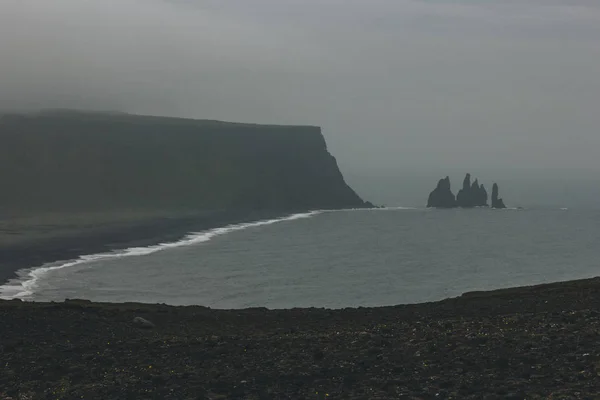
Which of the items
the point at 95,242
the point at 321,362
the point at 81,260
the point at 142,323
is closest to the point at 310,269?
the point at 81,260

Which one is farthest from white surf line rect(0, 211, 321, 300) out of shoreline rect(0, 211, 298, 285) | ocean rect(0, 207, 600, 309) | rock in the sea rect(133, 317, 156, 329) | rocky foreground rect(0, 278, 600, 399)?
rocky foreground rect(0, 278, 600, 399)

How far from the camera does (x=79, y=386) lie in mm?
22703

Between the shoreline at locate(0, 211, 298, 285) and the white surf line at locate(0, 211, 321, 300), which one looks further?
the shoreline at locate(0, 211, 298, 285)

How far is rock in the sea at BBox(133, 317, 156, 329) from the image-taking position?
3709 centimetres

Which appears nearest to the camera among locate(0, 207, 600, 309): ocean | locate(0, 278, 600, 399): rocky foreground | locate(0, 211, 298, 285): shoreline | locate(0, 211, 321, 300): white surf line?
locate(0, 278, 600, 399): rocky foreground

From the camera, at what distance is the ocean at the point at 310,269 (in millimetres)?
78812

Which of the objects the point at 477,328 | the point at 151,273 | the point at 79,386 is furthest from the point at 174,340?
the point at 151,273

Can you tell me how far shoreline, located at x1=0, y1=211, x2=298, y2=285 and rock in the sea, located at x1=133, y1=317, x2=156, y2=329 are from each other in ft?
194

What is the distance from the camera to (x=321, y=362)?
23562 mm

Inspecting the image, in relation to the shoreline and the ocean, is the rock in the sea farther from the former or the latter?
the shoreline

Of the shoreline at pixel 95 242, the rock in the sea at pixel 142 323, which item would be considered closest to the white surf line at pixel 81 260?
the shoreline at pixel 95 242

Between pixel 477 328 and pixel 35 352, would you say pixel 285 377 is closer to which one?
pixel 477 328

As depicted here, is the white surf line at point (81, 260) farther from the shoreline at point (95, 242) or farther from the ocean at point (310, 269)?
the shoreline at point (95, 242)

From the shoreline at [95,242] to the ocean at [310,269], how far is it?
11.9 feet
